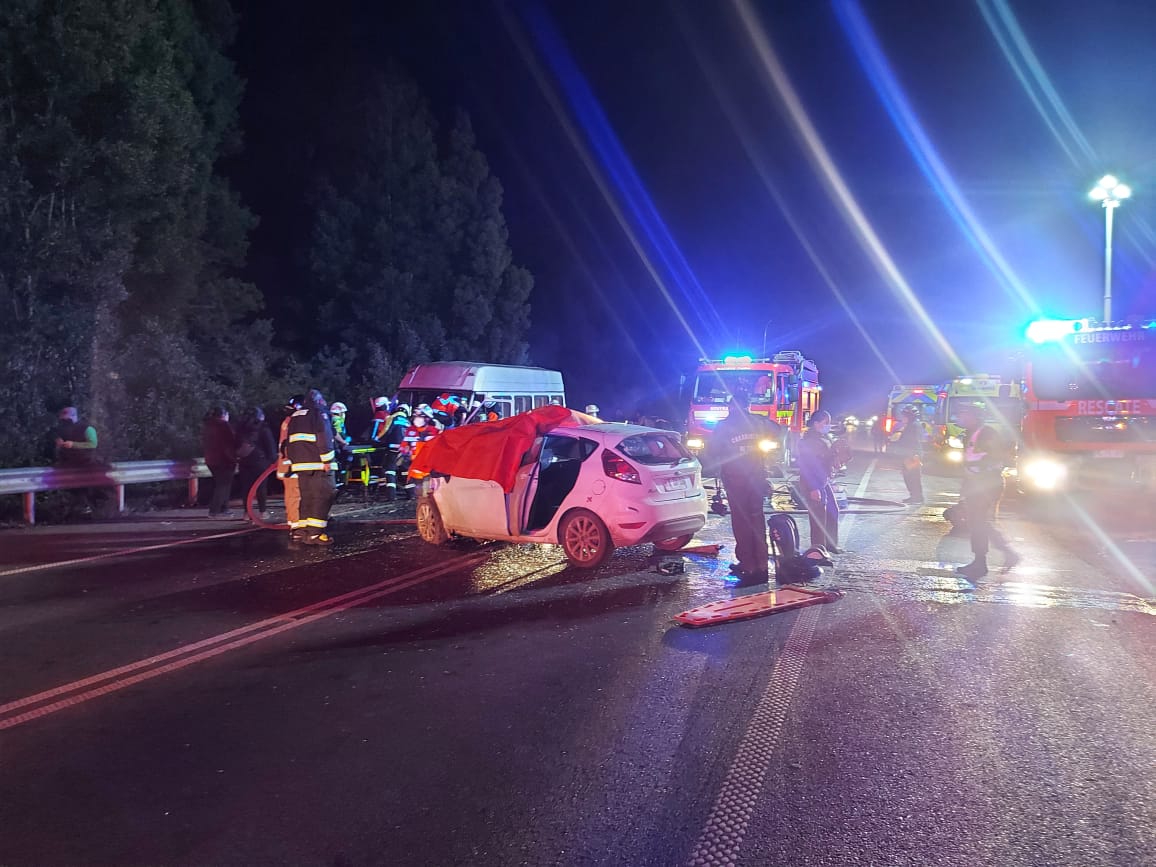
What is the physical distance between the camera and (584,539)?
888 cm

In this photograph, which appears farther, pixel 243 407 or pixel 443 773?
pixel 243 407

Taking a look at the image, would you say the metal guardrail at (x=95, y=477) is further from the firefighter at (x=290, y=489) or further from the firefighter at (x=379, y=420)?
the firefighter at (x=290, y=489)

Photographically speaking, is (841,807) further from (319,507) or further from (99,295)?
(99,295)

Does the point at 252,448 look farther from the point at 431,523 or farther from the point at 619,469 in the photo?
the point at 619,469

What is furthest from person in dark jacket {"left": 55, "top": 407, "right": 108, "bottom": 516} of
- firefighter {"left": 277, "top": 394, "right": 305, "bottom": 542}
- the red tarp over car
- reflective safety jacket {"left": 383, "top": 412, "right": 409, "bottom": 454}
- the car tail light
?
the car tail light

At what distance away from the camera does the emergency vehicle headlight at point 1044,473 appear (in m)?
15.3

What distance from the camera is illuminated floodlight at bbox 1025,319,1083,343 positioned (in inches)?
617

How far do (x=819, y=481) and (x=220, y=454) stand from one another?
8510 mm

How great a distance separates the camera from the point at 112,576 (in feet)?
29.0

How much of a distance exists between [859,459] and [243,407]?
1723 cm

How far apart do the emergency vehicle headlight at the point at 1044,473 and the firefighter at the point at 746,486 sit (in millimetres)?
9091

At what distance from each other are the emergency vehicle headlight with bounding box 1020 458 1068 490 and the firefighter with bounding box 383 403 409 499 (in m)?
10.7

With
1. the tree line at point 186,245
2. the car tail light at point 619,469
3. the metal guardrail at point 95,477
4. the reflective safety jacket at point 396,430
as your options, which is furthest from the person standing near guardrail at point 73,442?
the car tail light at point 619,469

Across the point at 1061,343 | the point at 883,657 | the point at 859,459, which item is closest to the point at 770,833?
the point at 883,657
